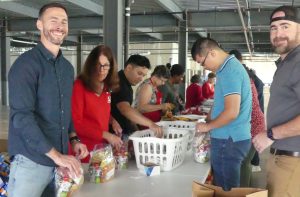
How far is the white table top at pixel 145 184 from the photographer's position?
168 centimetres

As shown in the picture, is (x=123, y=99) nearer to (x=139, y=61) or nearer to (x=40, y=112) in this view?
(x=139, y=61)

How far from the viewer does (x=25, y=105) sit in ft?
4.40

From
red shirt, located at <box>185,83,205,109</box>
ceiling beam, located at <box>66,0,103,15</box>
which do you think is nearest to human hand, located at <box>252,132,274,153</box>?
red shirt, located at <box>185,83,205,109</box>

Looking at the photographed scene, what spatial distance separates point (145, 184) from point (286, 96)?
2.79ft

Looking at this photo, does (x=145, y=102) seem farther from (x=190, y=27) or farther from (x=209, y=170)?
(x=190, y=27)

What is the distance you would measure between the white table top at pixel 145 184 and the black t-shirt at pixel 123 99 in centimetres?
53

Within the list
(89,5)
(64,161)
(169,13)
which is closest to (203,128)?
(64,161)

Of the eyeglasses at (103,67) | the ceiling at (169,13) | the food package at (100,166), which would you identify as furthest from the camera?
the ceiling at (169,13)

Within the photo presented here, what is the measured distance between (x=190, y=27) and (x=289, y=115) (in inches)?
307

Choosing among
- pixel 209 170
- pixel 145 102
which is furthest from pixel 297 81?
pixel 145 102

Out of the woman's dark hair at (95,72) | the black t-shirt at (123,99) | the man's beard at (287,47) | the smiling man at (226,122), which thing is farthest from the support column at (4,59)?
the man's beard at (287,47)

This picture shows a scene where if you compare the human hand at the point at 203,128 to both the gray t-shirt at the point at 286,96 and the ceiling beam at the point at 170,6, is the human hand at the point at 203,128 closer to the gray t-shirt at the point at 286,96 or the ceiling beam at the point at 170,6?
the gray t-shirt at the point at 286,96

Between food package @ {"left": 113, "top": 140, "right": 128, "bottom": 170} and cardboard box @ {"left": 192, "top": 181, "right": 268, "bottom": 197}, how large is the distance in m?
0.76

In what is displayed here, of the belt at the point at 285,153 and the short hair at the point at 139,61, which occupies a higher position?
the short hair at the point at 139,61
